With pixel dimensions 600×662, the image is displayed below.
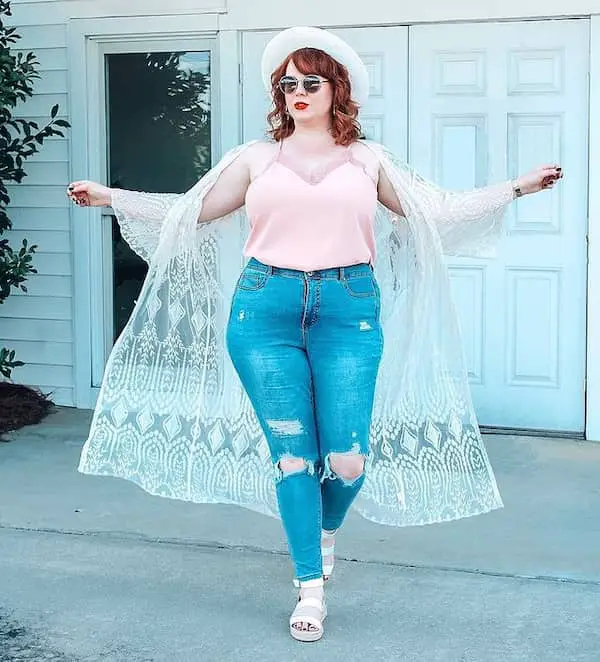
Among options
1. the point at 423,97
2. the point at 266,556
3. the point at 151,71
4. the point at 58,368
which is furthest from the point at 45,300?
the point at 266,556

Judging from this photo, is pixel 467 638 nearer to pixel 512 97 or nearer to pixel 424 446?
pixel 424 446

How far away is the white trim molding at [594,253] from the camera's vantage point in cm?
612

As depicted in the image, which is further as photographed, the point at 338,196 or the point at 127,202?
the point at 127,202

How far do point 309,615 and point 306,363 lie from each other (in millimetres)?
763

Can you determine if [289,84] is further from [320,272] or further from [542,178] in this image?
[542,178]

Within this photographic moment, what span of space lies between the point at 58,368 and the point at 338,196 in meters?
3.88

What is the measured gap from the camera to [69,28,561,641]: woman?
3.78m

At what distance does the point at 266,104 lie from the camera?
6.68m

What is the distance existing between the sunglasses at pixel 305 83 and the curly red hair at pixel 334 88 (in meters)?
0.03

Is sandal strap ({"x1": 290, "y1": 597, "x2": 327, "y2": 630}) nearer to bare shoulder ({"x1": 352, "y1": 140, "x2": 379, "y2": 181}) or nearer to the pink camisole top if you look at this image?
the pink camisole top

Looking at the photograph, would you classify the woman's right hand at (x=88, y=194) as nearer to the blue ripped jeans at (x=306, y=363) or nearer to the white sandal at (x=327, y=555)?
the blue ripped jeans at (x=306, y=363)

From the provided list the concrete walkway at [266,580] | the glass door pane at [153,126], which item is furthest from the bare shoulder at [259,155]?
the glass door pane at [153,126]

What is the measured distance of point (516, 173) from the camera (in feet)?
20.9

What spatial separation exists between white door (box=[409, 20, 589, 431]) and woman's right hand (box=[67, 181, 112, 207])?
2.71 m
